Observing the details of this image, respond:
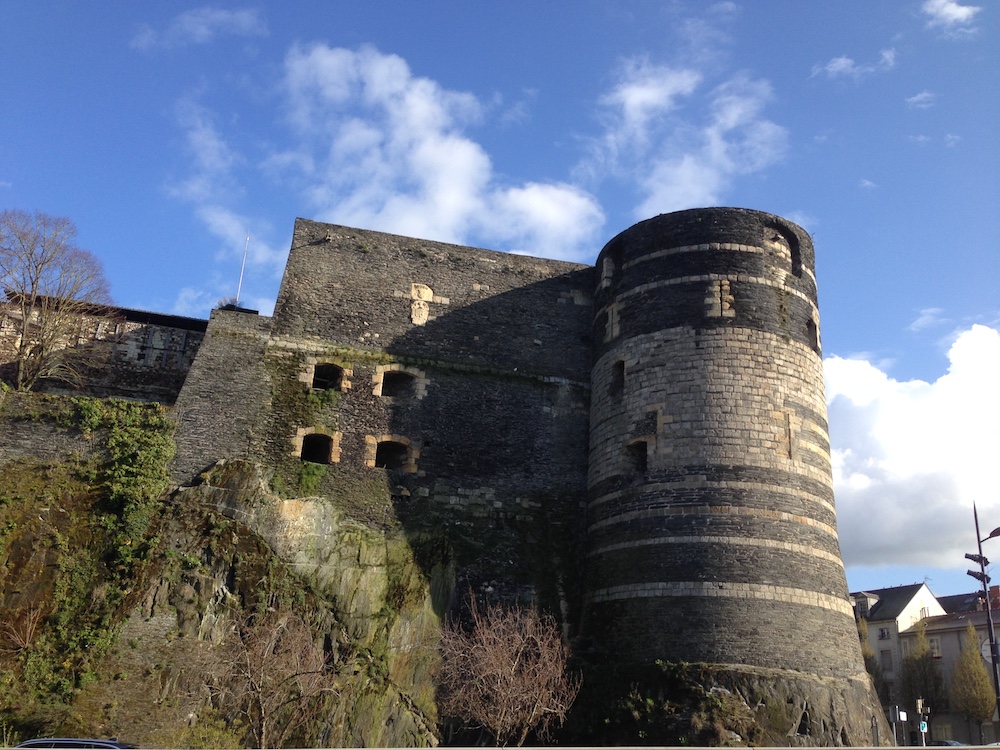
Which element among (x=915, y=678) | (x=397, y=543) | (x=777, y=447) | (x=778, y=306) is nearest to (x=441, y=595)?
(x=397, y=543)

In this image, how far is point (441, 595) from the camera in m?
21.6

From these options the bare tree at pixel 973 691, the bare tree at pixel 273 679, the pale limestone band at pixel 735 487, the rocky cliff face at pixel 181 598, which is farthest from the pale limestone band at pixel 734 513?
the bare tree at pixel 973 691

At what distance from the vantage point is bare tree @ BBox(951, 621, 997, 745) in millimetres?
42562

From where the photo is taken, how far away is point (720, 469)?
21031 mm

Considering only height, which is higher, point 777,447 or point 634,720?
point 777,447

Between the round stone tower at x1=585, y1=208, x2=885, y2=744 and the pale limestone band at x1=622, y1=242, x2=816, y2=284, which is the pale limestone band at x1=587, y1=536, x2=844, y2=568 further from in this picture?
the pale limestone band at x1=622, y1=242, x2=816, y2=284

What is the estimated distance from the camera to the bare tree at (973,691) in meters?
42.6

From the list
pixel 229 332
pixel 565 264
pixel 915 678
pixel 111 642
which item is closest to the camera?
pixel 111 642

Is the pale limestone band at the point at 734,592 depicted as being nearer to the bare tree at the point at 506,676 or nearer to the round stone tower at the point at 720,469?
the round stone tower at the point at 720,469

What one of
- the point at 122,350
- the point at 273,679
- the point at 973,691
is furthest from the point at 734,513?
the point at 973,691

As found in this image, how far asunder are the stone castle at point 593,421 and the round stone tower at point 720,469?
0.18 ft

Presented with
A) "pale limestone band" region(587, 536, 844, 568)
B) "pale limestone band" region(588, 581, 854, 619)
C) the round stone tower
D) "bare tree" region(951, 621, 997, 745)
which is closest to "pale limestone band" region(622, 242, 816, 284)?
the round stone tower

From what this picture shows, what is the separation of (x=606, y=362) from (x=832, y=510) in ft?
23.3

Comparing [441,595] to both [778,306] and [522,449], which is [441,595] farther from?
[778,306]
